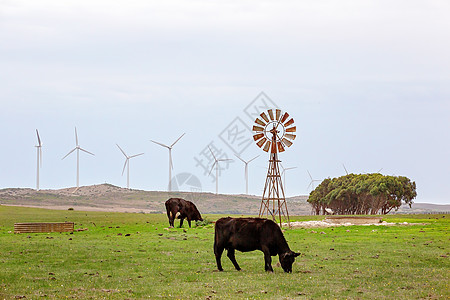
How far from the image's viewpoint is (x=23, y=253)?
84.4 ft

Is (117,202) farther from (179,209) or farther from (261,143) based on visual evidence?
(261,143)

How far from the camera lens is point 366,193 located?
3871 inches

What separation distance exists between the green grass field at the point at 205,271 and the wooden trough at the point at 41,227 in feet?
21.5

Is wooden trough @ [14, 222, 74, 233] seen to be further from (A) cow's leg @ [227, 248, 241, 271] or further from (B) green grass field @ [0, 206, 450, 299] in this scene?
(A) cow's leg @ [227, 248, 241, 271]

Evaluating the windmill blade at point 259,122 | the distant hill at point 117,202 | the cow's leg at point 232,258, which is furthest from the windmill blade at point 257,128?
the distant hill at point 117,202

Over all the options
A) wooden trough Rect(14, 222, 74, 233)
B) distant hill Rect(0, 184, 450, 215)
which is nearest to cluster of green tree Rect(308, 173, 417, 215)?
distant hill Rect(0, 184, 450, 215)

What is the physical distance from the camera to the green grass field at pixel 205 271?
16.9 metres

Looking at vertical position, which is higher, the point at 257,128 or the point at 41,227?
the point at 257,128

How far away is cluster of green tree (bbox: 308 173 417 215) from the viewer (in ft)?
→ 315

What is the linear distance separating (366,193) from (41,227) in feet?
226

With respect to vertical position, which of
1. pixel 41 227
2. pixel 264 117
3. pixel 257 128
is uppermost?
pixel 264 117

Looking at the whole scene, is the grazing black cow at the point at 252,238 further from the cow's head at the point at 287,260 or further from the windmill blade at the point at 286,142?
the windmill blade at the point at 286,142

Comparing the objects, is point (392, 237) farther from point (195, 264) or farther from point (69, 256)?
point (69, 256)

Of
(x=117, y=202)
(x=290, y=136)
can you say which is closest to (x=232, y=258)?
(x=290, y=136)
